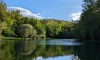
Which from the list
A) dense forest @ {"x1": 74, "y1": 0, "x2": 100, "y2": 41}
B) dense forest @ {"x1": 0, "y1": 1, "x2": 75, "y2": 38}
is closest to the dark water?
dense forest @ {"x1": 74, "y1": 0, "x2": 100, "y2": 41}

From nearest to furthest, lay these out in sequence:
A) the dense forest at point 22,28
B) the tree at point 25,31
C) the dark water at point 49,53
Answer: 1. the dark water at point 49,53
2. the dense forest at point 22,28
3. the tree at point 25,31

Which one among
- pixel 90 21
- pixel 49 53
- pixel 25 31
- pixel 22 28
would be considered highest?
pixel 90 21

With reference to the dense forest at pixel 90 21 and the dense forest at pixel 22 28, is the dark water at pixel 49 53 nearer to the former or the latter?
the dense forest at pixel 90 21

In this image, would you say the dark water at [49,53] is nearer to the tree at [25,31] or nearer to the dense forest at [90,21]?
the dense forest at [90,21]

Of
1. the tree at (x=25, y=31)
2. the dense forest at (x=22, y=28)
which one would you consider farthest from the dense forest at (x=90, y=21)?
the tree at (x=25, y=31)

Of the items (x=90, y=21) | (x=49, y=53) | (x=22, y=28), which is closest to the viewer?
(x=49, y=53)

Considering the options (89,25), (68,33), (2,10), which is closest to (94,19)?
(89,25)

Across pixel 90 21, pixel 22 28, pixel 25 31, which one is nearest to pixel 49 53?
pixel 90 21

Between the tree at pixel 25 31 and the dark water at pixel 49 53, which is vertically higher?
the tree at pixel 25 31

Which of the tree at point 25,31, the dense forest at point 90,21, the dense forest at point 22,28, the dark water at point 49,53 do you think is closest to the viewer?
the dark water at point 49,53

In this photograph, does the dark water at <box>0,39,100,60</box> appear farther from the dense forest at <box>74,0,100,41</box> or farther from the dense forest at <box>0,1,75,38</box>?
the dense forest at <box>0,1,75,38</box>

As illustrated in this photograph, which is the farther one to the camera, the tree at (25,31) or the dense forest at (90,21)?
the tree at (25,31)

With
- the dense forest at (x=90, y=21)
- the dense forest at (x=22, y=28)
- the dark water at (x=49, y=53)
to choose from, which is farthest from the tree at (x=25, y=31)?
the dark water at (x=49, y=53)

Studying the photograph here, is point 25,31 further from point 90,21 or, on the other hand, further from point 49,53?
point 49,53
